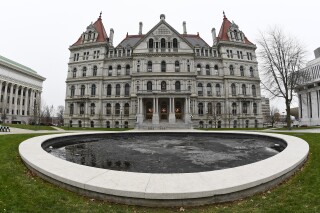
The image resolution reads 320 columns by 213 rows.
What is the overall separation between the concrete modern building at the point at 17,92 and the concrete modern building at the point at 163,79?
29698 millimetres

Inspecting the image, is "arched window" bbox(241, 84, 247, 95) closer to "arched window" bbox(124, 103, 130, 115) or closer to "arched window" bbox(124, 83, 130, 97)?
"arched window" bbox(124, 83, 130, 97)

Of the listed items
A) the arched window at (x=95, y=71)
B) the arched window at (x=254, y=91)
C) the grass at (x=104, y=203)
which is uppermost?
the arched window at (x=95, y=71)

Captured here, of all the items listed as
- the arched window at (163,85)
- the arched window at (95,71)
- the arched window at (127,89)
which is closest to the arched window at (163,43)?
the arched window at (163,85)

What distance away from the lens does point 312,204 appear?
4422 mm

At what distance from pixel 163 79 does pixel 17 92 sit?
→ 64548 millimetres

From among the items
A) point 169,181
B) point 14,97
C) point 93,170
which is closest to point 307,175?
point 169,181

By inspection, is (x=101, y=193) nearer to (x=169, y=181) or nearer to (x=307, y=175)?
(x=169, y=181)

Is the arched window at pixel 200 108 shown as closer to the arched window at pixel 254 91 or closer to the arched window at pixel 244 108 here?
the arched window at pixel 244 108

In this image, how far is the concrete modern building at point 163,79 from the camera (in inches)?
1820

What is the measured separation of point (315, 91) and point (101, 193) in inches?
2374

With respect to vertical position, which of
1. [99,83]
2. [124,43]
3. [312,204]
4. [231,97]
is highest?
[124,43]

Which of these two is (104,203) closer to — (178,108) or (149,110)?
(149,110)

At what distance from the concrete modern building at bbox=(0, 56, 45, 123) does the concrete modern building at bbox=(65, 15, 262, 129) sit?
29698 millimetres

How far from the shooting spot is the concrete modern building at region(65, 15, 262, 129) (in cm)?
4622
